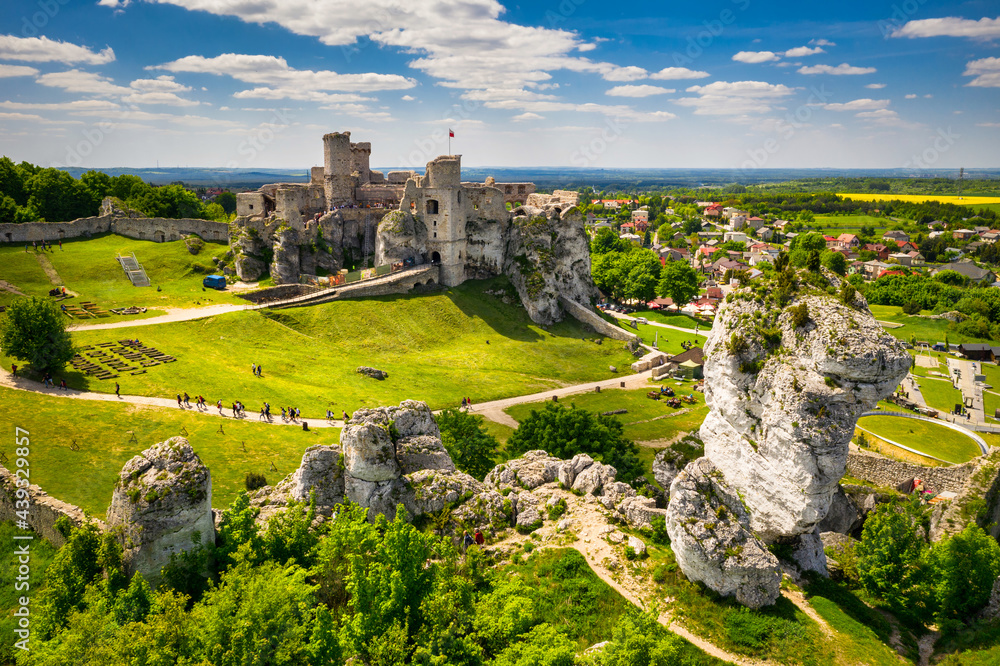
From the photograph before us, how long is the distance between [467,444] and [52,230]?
62488 mm

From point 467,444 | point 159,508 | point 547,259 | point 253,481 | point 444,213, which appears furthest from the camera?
point 547,259

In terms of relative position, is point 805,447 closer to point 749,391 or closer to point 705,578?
point 749,391

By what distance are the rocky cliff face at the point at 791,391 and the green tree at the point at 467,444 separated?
13958 mm

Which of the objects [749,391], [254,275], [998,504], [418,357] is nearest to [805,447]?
[749,391]

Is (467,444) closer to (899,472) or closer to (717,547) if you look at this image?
(717,547)

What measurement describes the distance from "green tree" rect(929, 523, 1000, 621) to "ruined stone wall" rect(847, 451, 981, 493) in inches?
558

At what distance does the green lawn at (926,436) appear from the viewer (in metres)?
42.1

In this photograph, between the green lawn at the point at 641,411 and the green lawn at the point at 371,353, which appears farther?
the green lawn at the point at 641,411

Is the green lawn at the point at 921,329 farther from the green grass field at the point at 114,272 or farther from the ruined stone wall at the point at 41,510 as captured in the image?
the ruined stone wall at the point at 41,510

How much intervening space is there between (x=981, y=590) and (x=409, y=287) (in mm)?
58684

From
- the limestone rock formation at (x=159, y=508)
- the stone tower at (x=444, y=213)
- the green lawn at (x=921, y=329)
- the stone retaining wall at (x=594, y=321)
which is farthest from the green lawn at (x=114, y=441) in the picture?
the green lawn at (x=921, y=329)

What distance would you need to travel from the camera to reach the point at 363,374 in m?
51.5

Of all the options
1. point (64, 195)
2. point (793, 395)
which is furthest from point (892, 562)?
point (64, 195)

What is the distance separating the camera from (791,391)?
981 inches
